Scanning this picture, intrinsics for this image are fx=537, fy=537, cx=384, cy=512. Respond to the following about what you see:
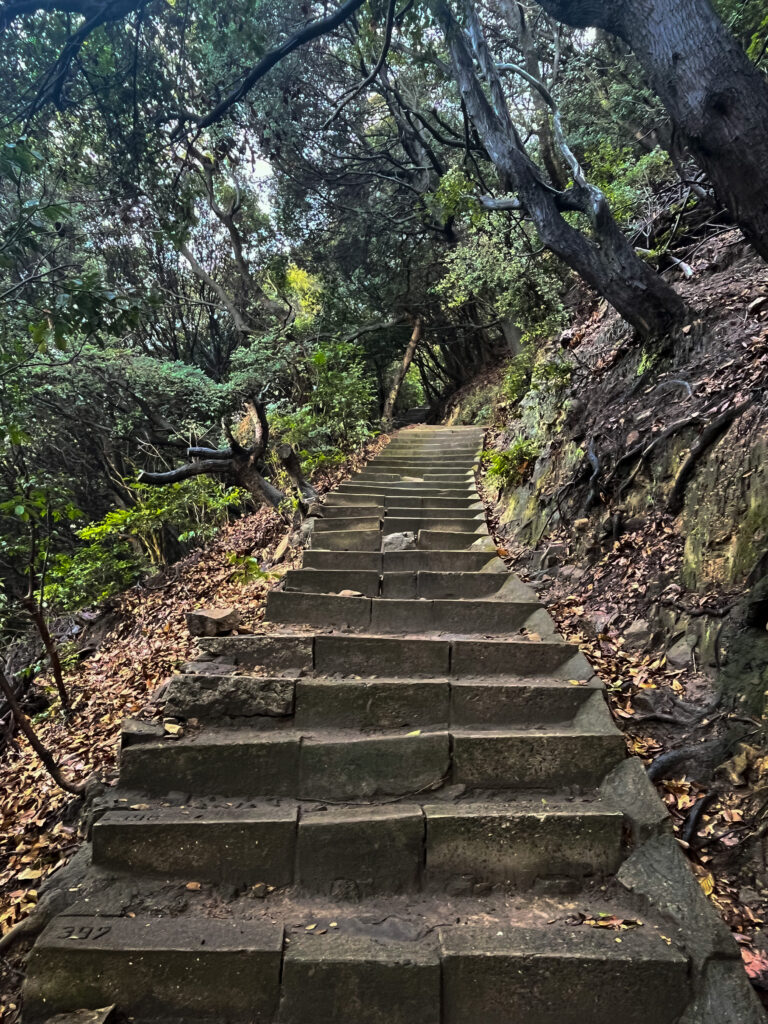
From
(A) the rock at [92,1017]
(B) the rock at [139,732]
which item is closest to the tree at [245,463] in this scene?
(B) the rock at [139,732]

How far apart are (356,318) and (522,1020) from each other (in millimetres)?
14104

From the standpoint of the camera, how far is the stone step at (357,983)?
202cm

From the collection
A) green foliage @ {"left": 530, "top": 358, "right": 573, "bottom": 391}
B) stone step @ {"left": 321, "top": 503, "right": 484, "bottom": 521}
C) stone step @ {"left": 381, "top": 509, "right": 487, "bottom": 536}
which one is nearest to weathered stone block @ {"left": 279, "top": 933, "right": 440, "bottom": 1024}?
stone step @ {"left": 381, "top": 509, "right": 487, "bottom": 536}

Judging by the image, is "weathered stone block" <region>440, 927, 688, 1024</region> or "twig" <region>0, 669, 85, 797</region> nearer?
"weathered stone block" <region>440, 927, 688, 1024</region>

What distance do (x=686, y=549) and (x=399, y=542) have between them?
8.54 feet

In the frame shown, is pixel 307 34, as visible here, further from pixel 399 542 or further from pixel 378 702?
pixel 378 702

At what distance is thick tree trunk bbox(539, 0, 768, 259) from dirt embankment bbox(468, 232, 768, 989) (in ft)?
4.56

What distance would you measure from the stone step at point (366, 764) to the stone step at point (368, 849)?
230 millimetres

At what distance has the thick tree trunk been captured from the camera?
2645 mm

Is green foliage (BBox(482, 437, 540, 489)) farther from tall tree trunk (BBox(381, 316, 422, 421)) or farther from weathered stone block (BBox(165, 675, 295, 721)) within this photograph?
tall tree trunk (BBox(381, 316, 422, 421))

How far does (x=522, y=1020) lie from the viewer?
2.04 meters

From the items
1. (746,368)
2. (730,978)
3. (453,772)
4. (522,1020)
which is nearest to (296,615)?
(453,772)

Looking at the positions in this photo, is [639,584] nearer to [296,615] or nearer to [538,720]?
[538,720]

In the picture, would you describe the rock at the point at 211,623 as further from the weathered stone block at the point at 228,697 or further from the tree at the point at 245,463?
the tree at the point at 245,463
